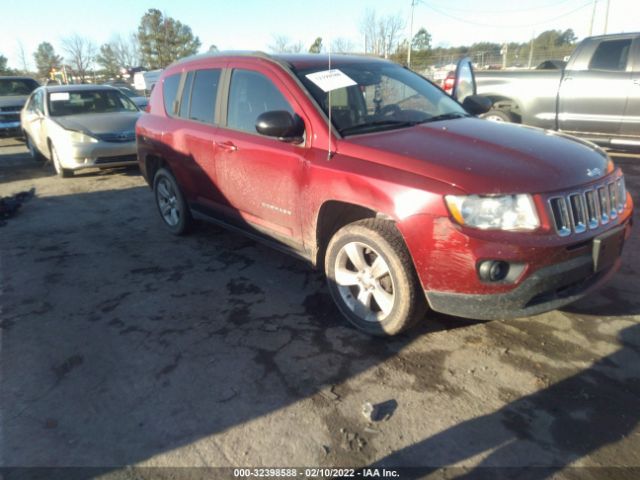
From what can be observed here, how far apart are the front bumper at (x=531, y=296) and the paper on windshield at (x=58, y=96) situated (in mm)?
8836

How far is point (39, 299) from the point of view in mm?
3914

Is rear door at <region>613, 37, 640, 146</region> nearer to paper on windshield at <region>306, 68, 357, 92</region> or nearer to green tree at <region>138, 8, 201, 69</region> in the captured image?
paper on windshield at <region>306, 68, 357, 92</region>

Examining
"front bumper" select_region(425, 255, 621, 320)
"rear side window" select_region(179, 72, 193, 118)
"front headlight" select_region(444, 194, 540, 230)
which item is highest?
"rear side window" select_region(179, 72, 193, 118)

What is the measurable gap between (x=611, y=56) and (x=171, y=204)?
6.79m

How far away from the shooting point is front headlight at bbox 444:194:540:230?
2512 millimetres

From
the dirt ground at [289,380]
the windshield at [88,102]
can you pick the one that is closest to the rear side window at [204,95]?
the dirt ground at [289,380]

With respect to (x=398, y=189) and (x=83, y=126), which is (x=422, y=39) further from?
(x=398, y=189)

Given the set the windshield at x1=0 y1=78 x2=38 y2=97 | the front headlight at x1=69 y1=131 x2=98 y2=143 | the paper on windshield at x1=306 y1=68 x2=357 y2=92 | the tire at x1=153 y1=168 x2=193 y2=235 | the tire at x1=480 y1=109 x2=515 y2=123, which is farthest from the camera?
the windshield at x1=0 y1=78 x2=38 y2=97

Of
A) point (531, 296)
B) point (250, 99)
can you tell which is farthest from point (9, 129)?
point (531, 296)

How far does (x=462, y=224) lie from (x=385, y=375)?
98 cm

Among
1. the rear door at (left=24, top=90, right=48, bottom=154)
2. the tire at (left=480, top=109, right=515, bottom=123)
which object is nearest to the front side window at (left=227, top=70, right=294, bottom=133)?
the tire at (left=480, top=109, right=515, bottom=123)

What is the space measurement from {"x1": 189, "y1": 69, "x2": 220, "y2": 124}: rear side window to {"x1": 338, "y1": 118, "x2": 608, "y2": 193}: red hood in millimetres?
1759

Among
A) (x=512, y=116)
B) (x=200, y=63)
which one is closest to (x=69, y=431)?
(x=200, y=63)

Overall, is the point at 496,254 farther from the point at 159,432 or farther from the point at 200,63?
the point at 200,63
